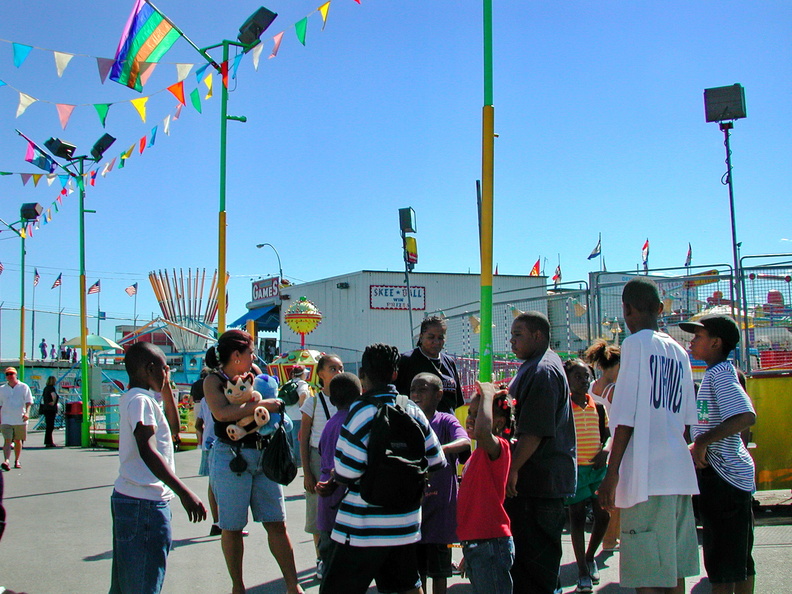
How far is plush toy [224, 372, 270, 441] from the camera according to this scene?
4.44m

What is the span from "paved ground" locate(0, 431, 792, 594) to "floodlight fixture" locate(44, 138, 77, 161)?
824 cm

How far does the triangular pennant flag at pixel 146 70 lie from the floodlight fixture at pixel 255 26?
55.4 inches

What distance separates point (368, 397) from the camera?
357 cm

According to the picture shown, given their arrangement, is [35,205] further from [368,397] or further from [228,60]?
[368,397]

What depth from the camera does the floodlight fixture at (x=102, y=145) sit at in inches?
609

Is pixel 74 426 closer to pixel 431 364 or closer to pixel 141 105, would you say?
pixel 141 105

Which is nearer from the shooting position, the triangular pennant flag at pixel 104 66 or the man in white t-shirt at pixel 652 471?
the man in white t-shirt at pixel 652 471

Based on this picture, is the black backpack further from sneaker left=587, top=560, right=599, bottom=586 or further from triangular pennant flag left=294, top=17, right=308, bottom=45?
triangular pennant flag left=294, top=17, right=308, bottom=45

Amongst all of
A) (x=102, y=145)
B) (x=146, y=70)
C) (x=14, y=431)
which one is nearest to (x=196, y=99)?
(x=146, y=70)

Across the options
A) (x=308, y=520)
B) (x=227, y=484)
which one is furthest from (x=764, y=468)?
(x=227, y=484)

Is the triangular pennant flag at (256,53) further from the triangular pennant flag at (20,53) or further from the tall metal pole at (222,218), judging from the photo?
the triangular pennant flag at (20,53)

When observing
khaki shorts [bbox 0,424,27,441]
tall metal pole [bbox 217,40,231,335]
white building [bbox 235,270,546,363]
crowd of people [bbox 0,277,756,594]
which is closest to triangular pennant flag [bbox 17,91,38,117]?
tall metal pole [bbox 217,40,231,335]

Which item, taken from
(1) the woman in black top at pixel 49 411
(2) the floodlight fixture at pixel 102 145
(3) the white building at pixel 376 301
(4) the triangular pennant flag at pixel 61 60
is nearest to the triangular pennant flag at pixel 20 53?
(4) the triangular pennant flag at pixel 61 60

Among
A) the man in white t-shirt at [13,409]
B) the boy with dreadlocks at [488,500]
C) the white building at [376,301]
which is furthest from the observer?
the white building at [376,301]
